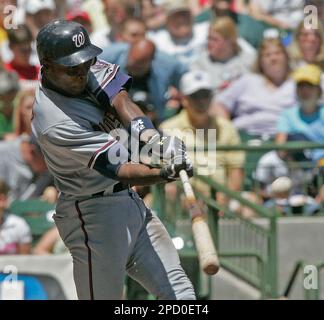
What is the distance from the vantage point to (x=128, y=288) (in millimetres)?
8570

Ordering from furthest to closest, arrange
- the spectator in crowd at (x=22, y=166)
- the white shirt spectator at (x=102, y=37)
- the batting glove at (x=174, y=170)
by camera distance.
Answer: the white shirt spectator at (x=102, y=37), the spectator in crowd at (x=22, y=166), the batting glove at (x=174, y=170)

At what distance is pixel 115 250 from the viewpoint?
541cm

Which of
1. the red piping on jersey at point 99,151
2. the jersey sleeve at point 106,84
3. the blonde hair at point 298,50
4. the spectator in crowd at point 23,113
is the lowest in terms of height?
the red piping on jersey at point 99,151

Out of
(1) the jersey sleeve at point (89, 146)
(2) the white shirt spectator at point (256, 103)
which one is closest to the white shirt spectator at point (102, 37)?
(2) the white shirt spectator at point (256, 103)

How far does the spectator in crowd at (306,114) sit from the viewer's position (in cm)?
967

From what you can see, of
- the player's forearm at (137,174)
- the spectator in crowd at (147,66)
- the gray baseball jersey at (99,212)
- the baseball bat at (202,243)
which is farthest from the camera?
the spectator in crowd at (147,66)

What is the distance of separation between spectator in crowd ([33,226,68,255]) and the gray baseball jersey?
3.49 m

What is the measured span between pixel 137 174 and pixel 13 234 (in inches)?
158

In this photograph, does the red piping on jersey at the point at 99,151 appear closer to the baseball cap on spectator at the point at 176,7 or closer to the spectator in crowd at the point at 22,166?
the spectator in crowd at the point at 22,166

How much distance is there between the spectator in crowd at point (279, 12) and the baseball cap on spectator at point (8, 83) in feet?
8.42

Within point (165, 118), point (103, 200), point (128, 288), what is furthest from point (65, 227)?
point (165, 118)

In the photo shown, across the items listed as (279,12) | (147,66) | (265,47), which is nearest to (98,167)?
(147,66)

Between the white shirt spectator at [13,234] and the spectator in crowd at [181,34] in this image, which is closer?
the white shirt spectator at [13,234]

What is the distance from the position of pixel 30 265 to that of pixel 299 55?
3633 millimetres
